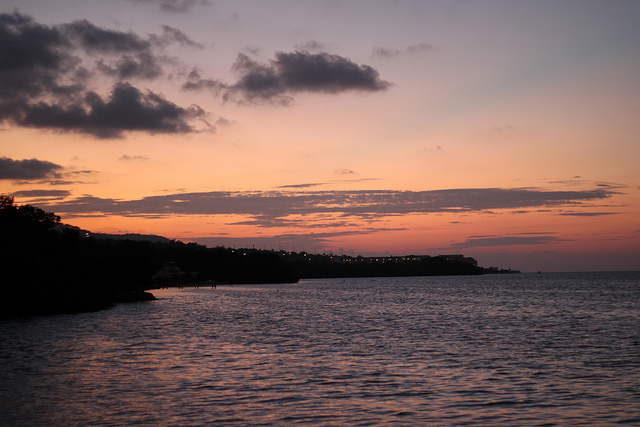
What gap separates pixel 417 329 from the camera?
56812 millimetres

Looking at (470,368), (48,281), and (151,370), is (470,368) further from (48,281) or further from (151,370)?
(48,281)

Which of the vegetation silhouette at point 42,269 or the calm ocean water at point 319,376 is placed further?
the vegetation silhouette at point 42,269

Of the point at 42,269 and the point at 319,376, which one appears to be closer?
the point at 319,376

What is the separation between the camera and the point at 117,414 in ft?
71.6

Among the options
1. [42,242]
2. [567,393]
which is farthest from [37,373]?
[42,242]

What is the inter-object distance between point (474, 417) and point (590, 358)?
1912 cm

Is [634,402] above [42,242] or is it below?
below

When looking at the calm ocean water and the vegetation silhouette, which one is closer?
the calm ocean water

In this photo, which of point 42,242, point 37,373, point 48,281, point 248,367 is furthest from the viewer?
point 42,242

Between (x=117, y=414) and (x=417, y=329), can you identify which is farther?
(x=417, y=329)

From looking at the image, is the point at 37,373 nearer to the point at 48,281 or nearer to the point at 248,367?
the point at 248,367

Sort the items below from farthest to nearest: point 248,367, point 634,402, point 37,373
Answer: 1. point 248,367
2. point 37,373
3. point 634,402

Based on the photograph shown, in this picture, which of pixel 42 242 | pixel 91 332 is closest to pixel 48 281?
pixel 42 242

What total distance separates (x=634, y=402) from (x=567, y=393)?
2.74 meters
